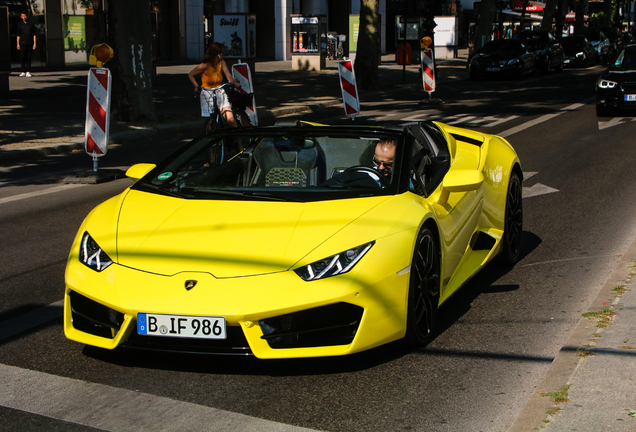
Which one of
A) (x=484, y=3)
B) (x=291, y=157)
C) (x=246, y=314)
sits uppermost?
(x=484, y=3)

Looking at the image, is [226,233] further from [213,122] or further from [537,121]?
[537,121]

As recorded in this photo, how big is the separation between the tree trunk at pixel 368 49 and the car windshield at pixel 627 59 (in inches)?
383

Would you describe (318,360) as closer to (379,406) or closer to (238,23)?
(379,406)

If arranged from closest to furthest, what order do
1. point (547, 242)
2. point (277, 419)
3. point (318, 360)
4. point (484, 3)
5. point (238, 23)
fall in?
point (277, 419), point (318, 360), point (547, 242), point (238, 23), point (484, 3)

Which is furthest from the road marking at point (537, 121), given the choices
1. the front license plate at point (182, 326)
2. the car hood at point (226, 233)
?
the front license plate at point (182, 326)

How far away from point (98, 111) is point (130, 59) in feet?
21.7

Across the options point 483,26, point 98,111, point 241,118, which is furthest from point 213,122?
point 483,26

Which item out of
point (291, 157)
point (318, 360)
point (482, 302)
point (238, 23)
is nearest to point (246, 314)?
point (318, 360)

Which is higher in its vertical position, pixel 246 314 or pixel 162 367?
pixel 246 314

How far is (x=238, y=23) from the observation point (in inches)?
1100

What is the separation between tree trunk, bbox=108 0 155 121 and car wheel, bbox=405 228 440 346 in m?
13.6

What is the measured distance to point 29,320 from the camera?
5086mm

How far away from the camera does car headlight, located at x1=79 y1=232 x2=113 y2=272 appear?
166 inches

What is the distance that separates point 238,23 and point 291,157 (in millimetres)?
23454
